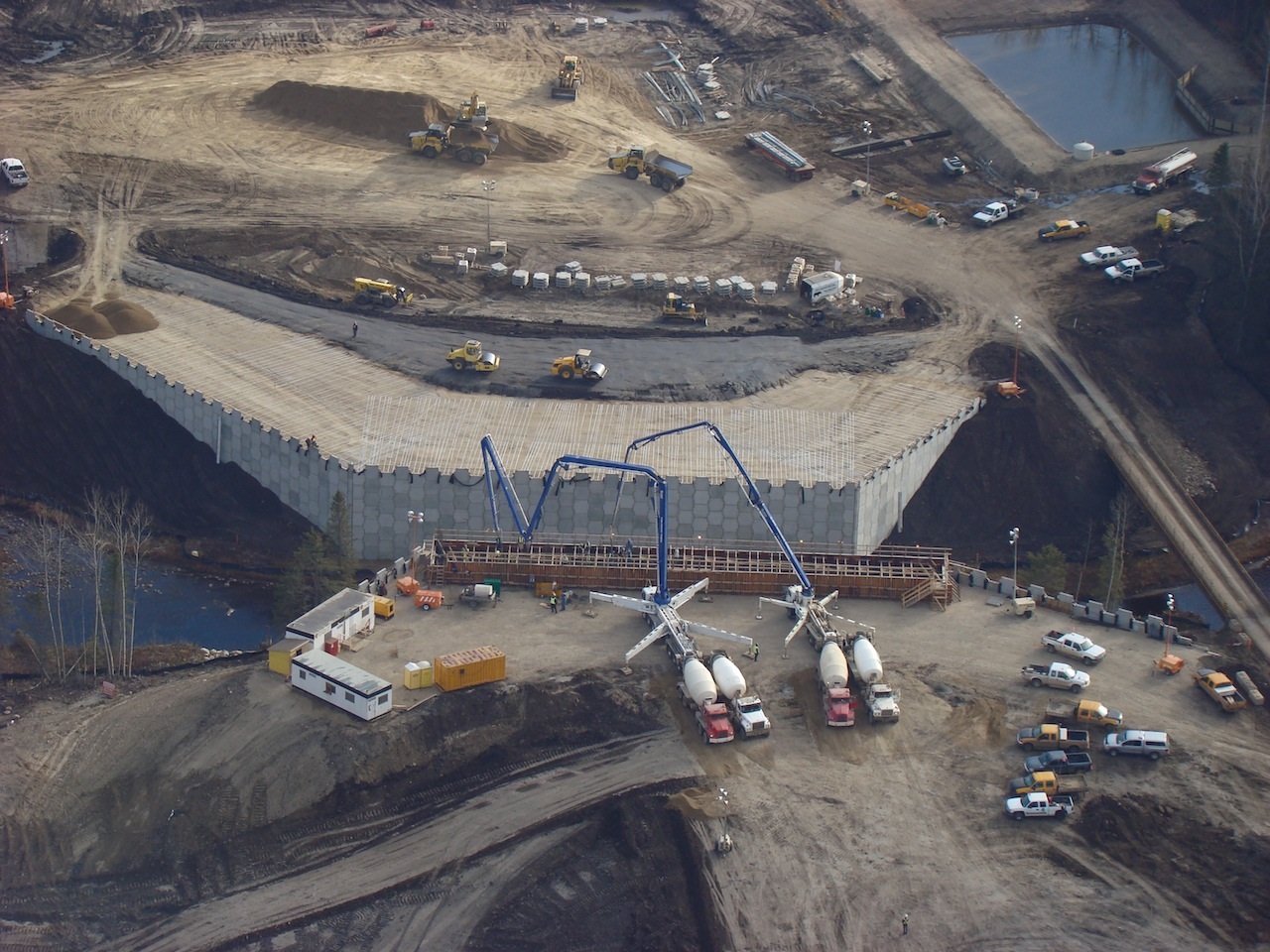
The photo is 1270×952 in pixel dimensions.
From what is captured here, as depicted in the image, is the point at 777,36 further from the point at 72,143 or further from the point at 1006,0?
the point at 72,143

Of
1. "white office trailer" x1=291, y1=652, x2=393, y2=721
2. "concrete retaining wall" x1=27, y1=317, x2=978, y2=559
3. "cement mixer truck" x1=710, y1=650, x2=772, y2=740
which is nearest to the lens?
"white office trailer" x1=291, y1=652, x2=393, y2=721

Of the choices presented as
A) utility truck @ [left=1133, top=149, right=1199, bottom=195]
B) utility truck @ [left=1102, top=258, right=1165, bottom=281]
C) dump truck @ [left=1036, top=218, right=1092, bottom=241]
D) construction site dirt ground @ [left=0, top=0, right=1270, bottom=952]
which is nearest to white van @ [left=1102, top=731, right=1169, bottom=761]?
construction site dirt ground @ [left=0, top=0, right=1270, bottom=952]

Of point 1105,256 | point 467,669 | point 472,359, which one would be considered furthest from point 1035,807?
point 1105,256

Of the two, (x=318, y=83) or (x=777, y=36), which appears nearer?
(x=318, y=83)

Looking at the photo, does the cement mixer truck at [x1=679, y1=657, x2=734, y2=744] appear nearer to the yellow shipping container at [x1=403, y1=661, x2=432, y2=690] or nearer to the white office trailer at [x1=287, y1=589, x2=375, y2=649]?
the yellow shipping container at [x1=403, y1=661, x2=432, y2=690]

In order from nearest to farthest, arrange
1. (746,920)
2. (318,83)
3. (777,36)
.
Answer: (746,920), (318,83), (777,36)

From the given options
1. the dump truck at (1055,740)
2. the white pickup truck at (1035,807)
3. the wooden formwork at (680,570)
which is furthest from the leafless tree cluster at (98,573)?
the dump truck at (1055,740)

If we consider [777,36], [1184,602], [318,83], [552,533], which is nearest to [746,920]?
[552,533]
